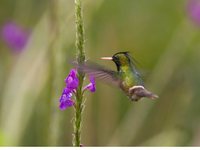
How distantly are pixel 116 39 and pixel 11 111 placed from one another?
142cm

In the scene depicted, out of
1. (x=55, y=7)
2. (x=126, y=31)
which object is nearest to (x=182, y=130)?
(x=126, y=31)

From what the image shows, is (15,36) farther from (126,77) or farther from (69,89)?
(69,89)

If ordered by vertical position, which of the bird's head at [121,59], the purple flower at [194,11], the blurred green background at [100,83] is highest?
the purple flower at [194,11]

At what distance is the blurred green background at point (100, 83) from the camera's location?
2.82 metres

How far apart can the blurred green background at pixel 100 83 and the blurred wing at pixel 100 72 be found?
89cm

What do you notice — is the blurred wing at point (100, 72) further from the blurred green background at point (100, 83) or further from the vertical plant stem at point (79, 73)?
the blurred green background at point (100, 83)

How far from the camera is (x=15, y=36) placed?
4070 mm

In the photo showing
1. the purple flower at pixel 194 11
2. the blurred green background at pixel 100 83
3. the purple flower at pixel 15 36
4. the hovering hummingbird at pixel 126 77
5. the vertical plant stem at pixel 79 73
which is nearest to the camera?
the vertical plant stem at pixel 79 73

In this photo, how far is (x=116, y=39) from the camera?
4.32 metres

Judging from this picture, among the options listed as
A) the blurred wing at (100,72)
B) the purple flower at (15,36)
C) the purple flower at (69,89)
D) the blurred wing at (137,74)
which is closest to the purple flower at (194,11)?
the purple flower at (15,36)

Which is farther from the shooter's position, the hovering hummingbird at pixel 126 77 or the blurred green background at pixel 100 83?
the blurred green background at pixel 100 83

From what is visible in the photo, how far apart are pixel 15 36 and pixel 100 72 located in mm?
2635

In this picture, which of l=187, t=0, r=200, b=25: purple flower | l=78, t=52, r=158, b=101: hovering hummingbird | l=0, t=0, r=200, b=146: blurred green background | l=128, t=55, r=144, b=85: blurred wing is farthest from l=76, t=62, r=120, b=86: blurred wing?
l=187, t=0, r=200, b=25: purple flower

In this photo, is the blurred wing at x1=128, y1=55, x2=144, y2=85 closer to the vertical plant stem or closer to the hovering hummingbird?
the hovering hummingbird
